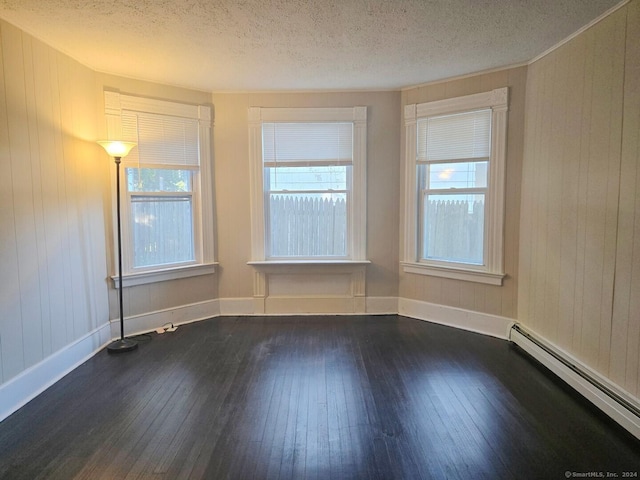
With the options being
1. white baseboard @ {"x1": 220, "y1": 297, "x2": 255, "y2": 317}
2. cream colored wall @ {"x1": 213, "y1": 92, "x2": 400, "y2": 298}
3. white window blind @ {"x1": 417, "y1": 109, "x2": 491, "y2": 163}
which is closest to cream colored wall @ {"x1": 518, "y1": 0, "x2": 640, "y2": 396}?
white window blind @ {"x1": 417, "y1": 109, "x2": 491, "y2": 163}

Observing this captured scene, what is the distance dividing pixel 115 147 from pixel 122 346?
177cm

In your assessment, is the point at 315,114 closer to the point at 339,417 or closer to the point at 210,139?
the point at 210,139

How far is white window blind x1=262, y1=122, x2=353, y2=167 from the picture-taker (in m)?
4.40

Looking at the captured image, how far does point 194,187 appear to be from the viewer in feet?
14.1

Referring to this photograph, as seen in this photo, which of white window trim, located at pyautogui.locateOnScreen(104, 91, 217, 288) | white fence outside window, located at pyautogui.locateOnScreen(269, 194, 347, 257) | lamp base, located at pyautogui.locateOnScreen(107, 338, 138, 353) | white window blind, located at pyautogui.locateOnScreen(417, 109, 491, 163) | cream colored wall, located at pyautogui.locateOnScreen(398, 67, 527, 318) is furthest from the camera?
white fence outside window, located at pyautogui.locateOnScreen(269, 194, 347, 257)

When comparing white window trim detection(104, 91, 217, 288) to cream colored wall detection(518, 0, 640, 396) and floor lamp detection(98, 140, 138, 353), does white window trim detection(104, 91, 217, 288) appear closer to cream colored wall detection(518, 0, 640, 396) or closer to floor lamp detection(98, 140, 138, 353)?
floor lamp detection(98, 140, 138, 353)

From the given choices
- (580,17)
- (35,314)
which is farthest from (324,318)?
(580,17)

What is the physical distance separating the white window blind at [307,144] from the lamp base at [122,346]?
2.32 metres

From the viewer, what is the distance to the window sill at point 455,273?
3.82m

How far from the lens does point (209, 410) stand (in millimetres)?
2523

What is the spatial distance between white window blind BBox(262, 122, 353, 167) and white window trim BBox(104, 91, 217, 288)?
26.1 inches

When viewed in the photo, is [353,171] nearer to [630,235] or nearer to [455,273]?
[455,273]

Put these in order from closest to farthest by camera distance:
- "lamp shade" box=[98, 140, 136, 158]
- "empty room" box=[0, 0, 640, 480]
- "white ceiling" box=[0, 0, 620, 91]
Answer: "empty room" box=[0, 0, 640, 480] < "white ceiling" box=[0, 0, 620, 91] < "lamp shade" box=[98, 140, 136, 158]

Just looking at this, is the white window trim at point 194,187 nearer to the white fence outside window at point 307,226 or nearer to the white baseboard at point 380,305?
the white fence outside window at point 307,226
